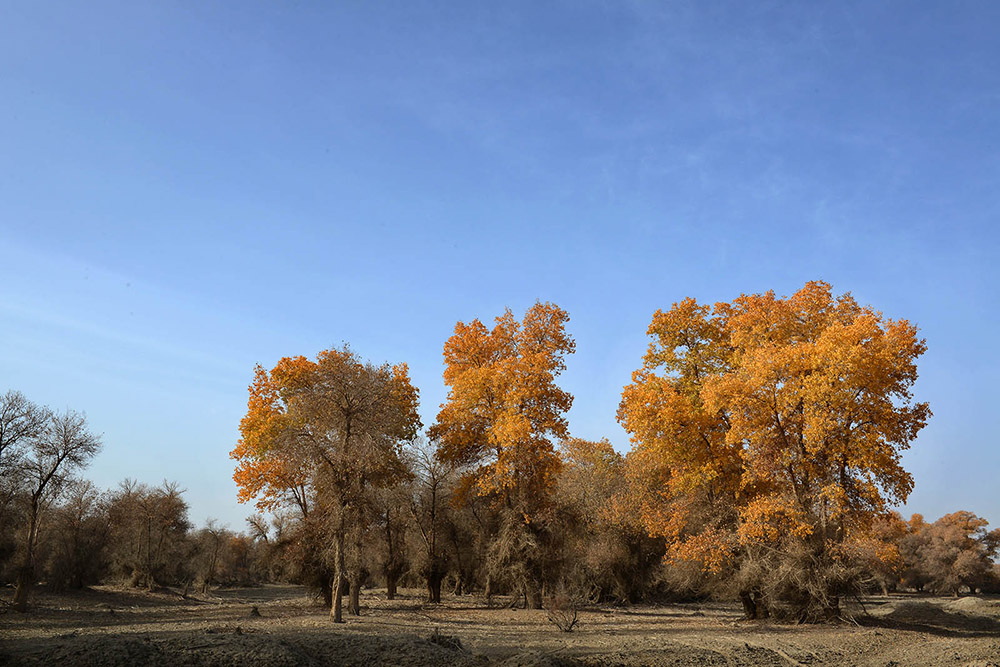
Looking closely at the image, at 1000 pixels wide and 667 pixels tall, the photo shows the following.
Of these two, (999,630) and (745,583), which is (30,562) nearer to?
(745,583)

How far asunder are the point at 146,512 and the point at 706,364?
40.7 metres

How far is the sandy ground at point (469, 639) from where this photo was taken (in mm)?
14742

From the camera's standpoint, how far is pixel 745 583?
27.3 metres

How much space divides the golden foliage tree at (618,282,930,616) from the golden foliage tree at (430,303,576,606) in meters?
4.88

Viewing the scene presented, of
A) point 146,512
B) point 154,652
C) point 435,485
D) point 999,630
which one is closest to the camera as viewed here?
point 154,652

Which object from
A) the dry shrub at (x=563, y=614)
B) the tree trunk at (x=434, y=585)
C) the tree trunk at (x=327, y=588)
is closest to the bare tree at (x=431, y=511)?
the tree trunk at (x=434, y=585)

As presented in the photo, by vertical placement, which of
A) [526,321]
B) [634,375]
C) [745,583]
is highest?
[526,321]

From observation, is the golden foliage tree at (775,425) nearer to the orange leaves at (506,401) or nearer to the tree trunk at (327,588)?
the orange leaves at (506,401)

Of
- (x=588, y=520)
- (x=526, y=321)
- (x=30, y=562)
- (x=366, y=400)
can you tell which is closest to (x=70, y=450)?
(x=30, y=562)

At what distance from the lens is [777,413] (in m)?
26.4

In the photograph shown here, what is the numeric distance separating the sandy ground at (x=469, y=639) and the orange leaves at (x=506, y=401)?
6735 mm

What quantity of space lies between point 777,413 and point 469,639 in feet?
47.7

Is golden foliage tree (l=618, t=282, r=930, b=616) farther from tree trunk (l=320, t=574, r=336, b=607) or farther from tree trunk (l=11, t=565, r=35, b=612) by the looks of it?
tree trunk (l=11, t=565, r=35, b=612)

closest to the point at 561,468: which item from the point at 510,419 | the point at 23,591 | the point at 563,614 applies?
the point at 510,419
